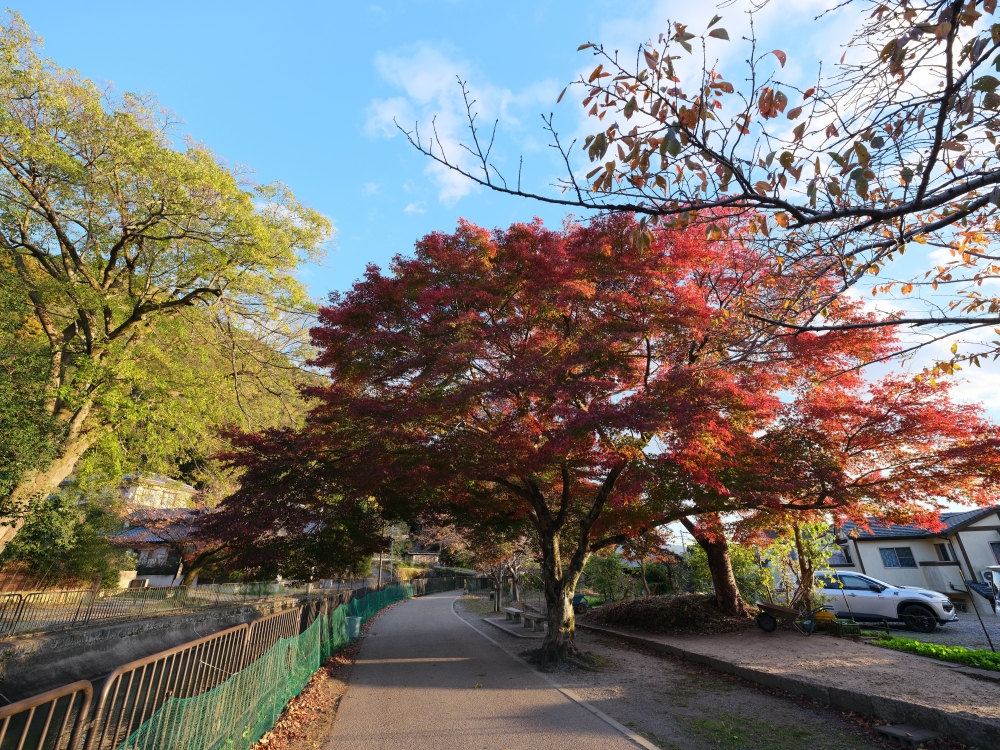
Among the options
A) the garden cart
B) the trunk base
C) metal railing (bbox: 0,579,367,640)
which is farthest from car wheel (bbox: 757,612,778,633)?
metal railing (bbox: 0,579,367,640)

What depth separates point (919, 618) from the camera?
13.6 metres

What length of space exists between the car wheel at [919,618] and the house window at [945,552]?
11.3 m

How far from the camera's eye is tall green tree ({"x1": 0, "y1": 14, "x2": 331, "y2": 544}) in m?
11.6

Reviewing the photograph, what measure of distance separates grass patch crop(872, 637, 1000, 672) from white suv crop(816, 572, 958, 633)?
2.84 meters

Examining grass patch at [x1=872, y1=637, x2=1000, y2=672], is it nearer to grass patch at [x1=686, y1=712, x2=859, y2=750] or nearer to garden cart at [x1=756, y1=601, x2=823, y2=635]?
garden cart at [x1=756, y1=601, x2=823, y2=635]

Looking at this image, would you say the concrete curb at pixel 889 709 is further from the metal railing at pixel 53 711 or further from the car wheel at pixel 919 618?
the car wheel at pixel 919 618

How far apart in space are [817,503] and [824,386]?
2373 millimetres

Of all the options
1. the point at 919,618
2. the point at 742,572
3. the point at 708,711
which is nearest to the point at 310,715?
the point at 708,711

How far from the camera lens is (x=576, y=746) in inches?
218

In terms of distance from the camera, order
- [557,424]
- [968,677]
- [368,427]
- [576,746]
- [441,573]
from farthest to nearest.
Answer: [441,573] < [368,427] < [557,424] < [968,677] < [576,746]

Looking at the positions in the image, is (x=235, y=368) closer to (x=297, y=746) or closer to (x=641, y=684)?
(x=297, y=746)

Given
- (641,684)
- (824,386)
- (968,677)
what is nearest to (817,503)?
(824,386)

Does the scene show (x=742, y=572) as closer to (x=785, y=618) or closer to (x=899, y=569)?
(x=785, y=618)

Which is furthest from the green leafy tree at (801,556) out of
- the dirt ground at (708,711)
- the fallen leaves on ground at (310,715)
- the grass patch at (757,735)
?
the fallen leaves on ground at (310,715)
